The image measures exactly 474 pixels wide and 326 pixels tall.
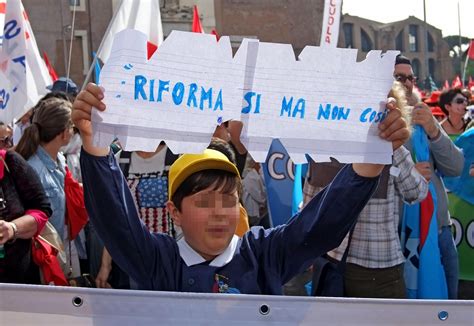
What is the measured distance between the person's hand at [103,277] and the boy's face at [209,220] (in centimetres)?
247

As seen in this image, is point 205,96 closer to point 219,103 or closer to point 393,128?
point 219,103

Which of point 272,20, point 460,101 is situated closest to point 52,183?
point 460,101

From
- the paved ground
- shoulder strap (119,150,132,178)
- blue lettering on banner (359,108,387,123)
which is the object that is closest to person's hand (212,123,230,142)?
shoulder strap (119,150,132,178)

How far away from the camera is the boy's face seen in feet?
6.95

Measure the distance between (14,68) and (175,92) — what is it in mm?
3452

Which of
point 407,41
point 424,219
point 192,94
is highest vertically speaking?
point 407,41

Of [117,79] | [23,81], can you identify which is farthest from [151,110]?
[23,81]

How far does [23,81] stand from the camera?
5.09 meters

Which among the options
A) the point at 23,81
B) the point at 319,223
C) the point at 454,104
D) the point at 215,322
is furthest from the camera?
the point at 454,104

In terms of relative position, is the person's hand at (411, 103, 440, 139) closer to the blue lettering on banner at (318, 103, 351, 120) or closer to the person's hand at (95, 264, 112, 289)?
the person's hand at (95, 264, 112, 289)

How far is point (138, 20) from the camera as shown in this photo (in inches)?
281

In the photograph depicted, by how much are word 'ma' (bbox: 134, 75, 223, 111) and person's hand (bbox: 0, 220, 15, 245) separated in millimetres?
1484

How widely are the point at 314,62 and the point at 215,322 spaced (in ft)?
2.17

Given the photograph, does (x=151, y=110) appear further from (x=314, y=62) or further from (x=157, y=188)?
(x=157, y=188)
